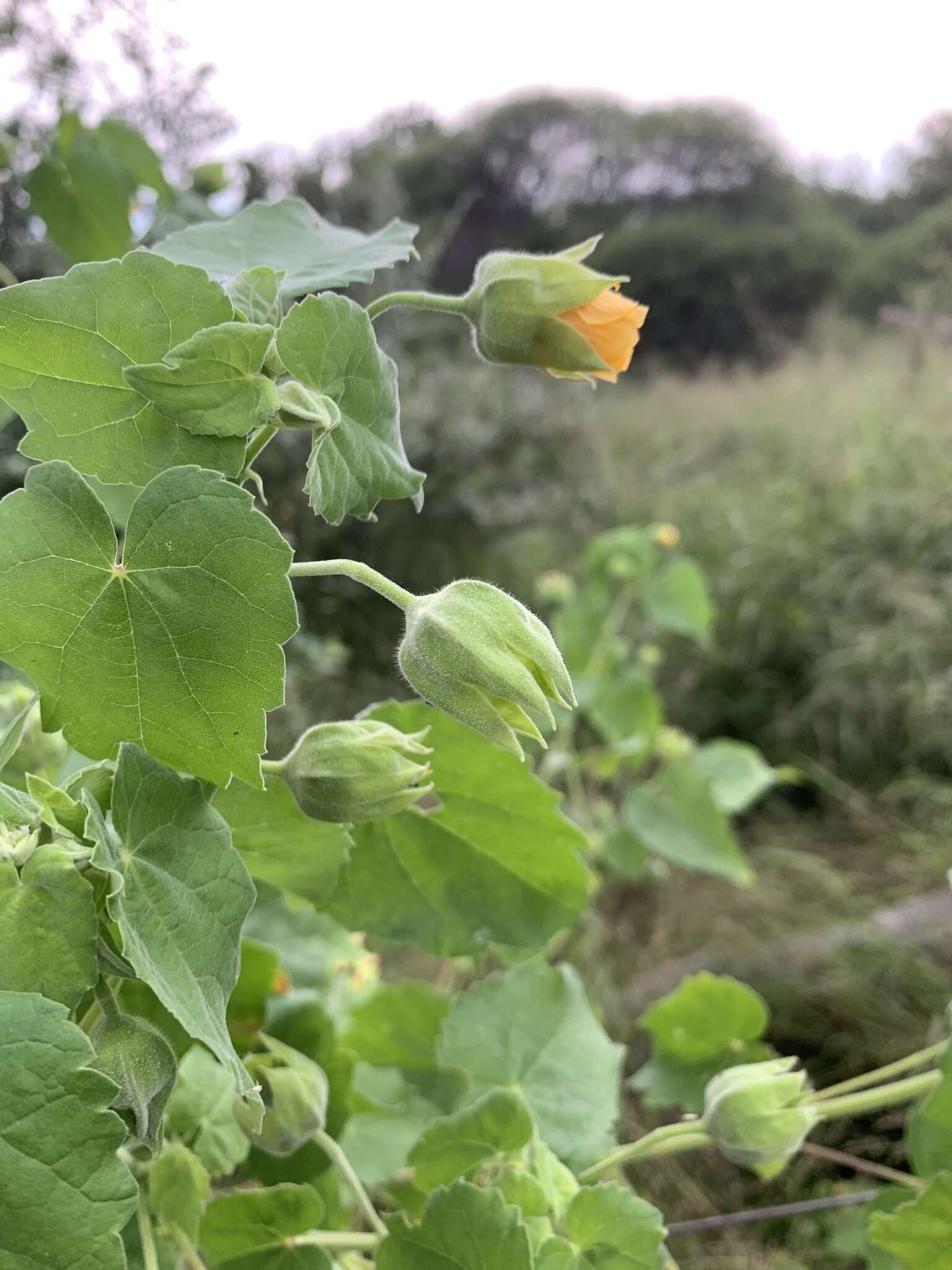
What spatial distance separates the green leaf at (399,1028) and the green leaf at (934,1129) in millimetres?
310

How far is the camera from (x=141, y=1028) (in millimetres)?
303

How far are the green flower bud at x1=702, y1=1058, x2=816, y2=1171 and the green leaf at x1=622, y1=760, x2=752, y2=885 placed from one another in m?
Result: 0.96

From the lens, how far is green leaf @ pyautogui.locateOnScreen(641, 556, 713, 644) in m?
1.66

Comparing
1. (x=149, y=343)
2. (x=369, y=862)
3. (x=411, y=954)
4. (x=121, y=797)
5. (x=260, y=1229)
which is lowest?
(x=411, y=954)

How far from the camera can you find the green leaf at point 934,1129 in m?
0.44

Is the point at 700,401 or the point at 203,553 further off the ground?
the point at 203,553

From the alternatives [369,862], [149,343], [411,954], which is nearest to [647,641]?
[411,954]

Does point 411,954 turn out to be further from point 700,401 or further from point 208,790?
point 700,401

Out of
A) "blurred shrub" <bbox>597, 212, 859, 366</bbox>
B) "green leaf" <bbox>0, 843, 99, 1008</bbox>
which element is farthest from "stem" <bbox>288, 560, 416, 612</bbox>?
"blurred shrub" <bbox>597, 212, 859, 366</bbox>

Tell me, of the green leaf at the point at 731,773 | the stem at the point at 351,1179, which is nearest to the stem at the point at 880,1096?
the stem at the point at 351,1179

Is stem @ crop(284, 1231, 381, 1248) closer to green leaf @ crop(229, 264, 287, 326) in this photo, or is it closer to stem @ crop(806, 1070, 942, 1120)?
stem @ crop(806, 1070, 942, 1120)

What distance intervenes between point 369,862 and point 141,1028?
174 mm

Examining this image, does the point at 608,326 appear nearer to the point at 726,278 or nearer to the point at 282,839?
the point at 282,839

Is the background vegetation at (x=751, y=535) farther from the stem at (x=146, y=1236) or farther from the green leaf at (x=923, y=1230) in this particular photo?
the stem at (x=146, y=1236)
